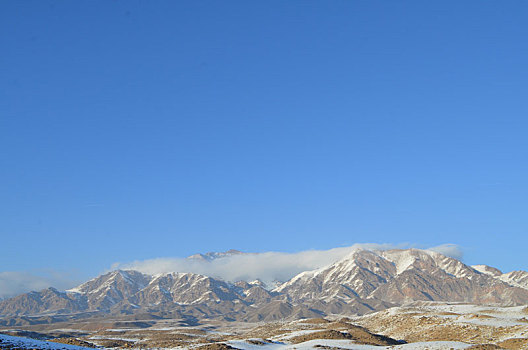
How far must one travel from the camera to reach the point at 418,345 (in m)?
70.9

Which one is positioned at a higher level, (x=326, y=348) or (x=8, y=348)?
(x=8, y=348)

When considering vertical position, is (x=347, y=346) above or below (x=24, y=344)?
below

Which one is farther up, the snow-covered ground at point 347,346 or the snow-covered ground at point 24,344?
the snow-covered ground at point 24,344

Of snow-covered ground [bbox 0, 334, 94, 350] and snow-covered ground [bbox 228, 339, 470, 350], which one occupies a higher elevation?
snow-covered ground [bbox 0, 334, 94, 350]

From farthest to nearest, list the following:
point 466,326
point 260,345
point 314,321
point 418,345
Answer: point 314,321 < point 466,326 < point 260,345 < point 418,345

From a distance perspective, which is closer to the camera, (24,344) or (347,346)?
(24,344)

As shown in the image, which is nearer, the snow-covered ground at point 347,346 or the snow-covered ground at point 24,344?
the snow-covered ground at point 24,344

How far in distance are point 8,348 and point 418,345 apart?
52.8 metres

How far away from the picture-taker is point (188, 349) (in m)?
81.2

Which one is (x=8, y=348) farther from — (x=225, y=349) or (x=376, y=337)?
(x=376, y=337)

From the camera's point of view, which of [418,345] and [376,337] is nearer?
[418,345]

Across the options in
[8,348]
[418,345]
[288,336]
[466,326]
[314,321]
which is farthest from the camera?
[314,321]

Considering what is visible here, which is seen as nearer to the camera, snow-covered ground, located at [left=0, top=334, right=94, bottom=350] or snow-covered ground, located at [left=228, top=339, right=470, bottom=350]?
snow-covered ground, located at [left=0, top=334, right=94, bottom=350]

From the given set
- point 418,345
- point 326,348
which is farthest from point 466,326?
point 326,348
